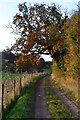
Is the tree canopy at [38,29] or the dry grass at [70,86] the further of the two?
the tree canopy at [38,29]

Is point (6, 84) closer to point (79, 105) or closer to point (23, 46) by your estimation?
point (79, 105)

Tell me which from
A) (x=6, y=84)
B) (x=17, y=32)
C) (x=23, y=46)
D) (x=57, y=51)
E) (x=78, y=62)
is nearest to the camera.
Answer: (x=6, y=84)

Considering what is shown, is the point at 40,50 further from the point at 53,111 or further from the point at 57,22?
the point at 53,111

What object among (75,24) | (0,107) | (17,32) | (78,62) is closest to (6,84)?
(0,107)

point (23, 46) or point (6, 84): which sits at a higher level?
point (23, 46)

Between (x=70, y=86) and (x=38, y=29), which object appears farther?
(x=38, y=29)

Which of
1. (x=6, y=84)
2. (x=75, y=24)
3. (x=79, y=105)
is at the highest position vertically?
(x=75, y=24)

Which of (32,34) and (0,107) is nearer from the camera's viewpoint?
(0,107)

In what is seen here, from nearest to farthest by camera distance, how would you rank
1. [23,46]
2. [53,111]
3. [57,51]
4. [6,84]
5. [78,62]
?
[53,111]
[6,84]
[78,62]
[57,51]
[23,46]

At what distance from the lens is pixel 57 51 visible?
3466 centimetres

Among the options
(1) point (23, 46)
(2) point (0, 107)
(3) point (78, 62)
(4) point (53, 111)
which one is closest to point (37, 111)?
(4) point (53, 111)

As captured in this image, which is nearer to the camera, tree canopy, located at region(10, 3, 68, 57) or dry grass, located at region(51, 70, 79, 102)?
dry grass, located at region(51, 70, 79, 102)

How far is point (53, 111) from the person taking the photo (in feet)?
40.7

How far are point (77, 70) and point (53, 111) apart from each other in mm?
6212
